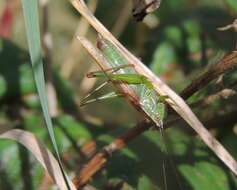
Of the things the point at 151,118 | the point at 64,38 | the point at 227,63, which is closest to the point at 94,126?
the point at 151,118

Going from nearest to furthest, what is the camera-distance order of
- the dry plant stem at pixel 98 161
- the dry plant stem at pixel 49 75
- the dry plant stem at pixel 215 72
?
the dry plant stem at pixel 215 72 → the dry plant stem at pixel 98 161 → the dry plant stem at pixel 49 75

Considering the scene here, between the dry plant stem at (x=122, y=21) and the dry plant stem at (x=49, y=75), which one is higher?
the dry plant stem at (x=122, y=21)

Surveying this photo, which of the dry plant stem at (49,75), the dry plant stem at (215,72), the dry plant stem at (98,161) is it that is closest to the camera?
the dry plant stem at (215,72)

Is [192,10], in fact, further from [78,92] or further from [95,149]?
[95,149]

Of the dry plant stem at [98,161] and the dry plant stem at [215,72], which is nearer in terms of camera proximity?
the dry plant stem at [215,72]

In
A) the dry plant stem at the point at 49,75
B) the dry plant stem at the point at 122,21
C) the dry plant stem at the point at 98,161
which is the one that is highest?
the dry plant stem at the point at 122,21

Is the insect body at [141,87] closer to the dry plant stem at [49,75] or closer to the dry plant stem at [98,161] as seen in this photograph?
the dry plant stem at [98,161]

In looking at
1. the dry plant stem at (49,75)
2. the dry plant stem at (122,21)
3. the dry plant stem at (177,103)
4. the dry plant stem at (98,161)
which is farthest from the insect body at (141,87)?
the dry plant stem at (122,21)
